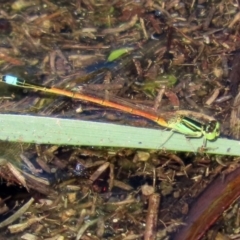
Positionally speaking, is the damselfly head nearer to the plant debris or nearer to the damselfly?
the damselfly

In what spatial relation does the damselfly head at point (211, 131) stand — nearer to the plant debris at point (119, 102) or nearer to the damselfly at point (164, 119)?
the damselfly at point (164, 119)

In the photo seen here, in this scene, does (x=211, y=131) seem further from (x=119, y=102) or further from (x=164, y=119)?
(x=119, y=102)

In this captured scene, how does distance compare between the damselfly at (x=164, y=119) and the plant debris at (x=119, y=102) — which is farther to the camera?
the damselfly at (x=164, y=119)

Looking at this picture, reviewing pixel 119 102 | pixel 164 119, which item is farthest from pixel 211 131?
pixel 119 102

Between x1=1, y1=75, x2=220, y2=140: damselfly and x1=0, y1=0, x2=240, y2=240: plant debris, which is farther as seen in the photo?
x1=1, y1=75, x2=220, y2=140: damselfly

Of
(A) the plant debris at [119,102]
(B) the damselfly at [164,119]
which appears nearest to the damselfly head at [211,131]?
(B) the damselfly at [164,119]

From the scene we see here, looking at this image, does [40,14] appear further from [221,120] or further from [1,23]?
[221,120]

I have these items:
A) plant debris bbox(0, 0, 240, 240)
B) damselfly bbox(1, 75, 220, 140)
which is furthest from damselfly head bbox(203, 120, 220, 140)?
plant debris bbox(0, 0, 240, 240)

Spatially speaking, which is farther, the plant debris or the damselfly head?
the damselfly head

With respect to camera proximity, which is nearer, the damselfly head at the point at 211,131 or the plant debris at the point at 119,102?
the plant debris at the point at 119,102
